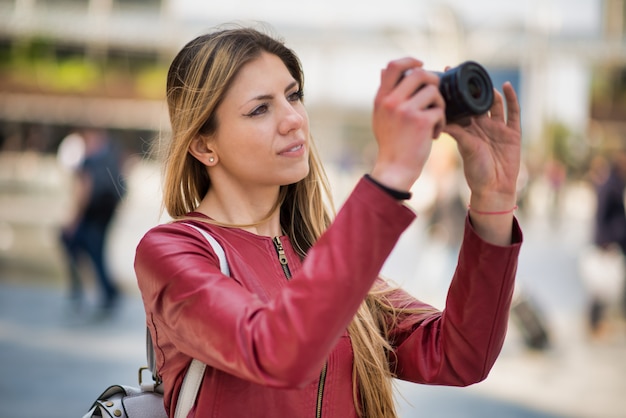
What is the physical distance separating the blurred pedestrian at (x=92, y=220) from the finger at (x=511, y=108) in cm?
645

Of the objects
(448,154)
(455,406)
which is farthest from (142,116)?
(455,406)

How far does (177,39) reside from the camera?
1501 inches

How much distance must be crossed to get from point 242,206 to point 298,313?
521mm

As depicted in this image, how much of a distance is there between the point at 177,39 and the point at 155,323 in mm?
38270

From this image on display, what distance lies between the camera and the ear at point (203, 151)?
5.02ft

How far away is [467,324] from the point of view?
1.38 m

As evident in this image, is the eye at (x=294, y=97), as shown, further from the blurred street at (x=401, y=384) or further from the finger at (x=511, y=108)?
the blurred street at (x=401, y=384)

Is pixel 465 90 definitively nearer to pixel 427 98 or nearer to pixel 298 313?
pixel 427 98

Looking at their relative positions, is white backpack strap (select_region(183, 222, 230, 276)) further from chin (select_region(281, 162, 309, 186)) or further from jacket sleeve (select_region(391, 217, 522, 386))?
jacket sleeve (select_region(391, 217, 522, 386))

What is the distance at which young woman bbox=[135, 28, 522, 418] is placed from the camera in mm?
1052

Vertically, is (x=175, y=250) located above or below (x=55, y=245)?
above

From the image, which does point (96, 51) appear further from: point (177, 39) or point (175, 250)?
point (175, 250)

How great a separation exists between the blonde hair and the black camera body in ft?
1.57

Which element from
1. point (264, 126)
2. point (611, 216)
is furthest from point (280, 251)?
point (611, 216)
